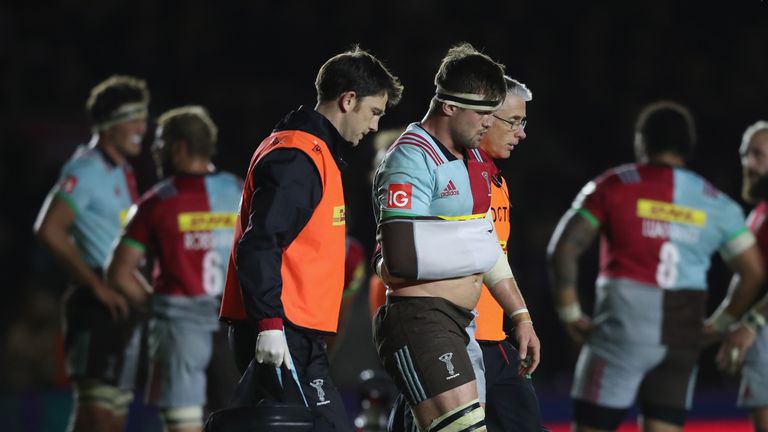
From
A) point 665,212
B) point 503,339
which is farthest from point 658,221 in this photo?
point 503,339

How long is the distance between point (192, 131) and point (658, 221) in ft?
8.38

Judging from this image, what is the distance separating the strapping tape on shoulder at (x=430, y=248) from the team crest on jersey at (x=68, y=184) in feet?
9.98

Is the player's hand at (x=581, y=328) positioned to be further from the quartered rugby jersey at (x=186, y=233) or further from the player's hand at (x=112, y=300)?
the player's hand at (x=112, y=300)

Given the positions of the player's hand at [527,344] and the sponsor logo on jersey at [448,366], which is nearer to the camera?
the sponsor logo on jersey at [448,366]

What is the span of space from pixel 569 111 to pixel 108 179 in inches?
334

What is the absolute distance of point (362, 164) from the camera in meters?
12.8

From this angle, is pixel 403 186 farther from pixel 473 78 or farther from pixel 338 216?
pixel 473 78

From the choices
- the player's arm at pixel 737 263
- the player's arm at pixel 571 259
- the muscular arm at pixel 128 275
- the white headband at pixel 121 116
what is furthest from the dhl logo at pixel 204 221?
the player's arm at pixel 737 263

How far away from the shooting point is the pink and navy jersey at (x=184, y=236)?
6285 millimetres

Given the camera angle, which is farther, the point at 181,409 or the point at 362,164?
the point at 362,164

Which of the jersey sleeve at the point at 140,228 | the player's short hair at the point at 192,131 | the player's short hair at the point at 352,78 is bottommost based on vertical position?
the jersey sleeve at the point at 140,228

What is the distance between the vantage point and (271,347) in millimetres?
4012

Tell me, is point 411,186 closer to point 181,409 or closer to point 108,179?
point 181,409

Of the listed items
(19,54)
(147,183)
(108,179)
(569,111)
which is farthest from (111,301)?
(569,111)
